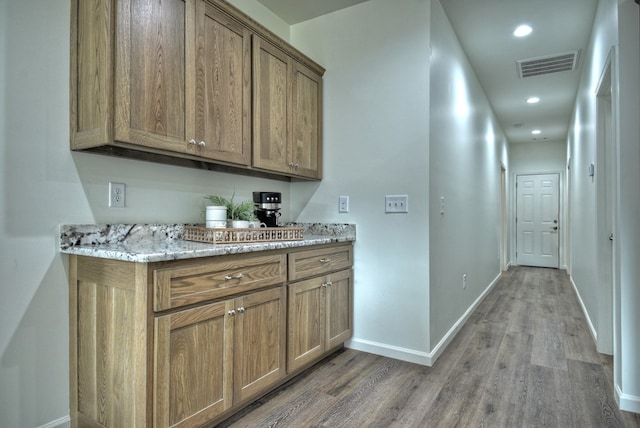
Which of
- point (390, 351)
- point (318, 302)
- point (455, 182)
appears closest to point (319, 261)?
point (318, 302)

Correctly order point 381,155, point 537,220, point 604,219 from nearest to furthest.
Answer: point 381,155 → point 604,219 → point 537,220

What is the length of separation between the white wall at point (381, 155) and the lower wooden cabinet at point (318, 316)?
17 centimetres

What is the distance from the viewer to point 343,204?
2.77m

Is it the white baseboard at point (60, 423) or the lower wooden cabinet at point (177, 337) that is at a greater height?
the lower wooden cabinet at point (177, 337)

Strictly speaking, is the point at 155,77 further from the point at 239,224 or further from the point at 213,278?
the point at 213,278

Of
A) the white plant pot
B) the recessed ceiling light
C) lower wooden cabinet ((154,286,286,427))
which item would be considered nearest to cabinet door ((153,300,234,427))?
lower wooden cabinet ((154,286,286,427))

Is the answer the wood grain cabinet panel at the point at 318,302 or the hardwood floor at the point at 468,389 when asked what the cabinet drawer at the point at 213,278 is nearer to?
→ the wood grain cabinet panel at the point at 318,302

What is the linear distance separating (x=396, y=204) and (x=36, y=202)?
1.99 m

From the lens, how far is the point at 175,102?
1.75m

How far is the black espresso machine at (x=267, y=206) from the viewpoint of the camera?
2.26 m

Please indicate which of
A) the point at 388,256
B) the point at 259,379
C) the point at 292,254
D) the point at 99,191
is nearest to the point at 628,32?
the point at 388,256

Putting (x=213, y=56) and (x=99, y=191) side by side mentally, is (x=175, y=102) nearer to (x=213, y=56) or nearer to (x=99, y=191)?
(x=213, y=56)

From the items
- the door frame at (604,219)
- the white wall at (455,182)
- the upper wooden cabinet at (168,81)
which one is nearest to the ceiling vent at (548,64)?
the white wall at (455,182)

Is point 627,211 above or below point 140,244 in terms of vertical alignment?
above
